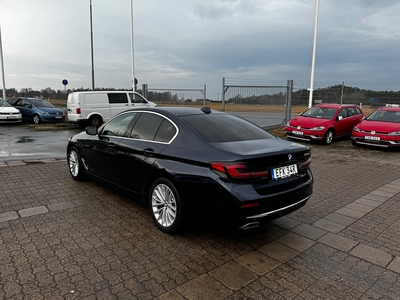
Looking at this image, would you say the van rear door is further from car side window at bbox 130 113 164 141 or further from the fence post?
car side window at bbox 130 113 164 141

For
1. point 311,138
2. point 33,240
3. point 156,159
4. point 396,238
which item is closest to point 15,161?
point 33,240

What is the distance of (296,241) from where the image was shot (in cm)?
368

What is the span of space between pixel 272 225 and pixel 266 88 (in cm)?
1218

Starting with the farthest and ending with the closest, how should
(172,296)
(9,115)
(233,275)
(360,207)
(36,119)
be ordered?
(36,119), (9,115), (360,207), (233,275), (172,296)

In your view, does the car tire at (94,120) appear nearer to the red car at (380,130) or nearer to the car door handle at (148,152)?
the red car at (380,130)

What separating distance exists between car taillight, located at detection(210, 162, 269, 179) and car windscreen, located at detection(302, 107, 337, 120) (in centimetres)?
1045

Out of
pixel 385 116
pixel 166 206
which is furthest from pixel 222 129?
pixel 385 116

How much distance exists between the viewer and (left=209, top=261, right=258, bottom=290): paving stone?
9.21 feet

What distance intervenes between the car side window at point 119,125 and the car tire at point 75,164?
1.06 meters

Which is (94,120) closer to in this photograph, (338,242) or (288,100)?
(288,100)

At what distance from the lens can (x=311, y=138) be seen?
39.2ft

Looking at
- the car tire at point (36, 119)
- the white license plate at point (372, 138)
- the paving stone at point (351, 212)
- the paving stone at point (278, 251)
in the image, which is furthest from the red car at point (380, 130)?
the car tire at point (36, 119)

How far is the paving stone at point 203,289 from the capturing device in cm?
261

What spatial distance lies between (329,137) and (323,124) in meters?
0.72
